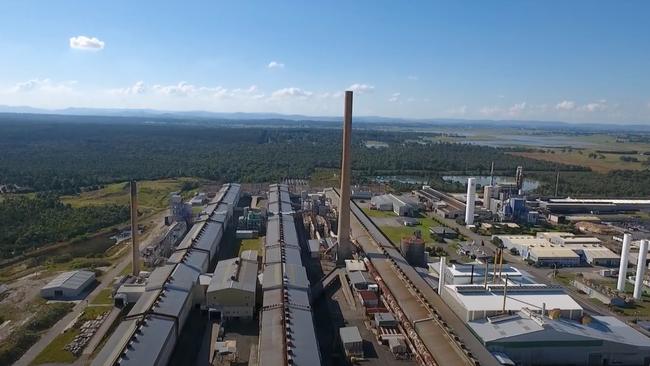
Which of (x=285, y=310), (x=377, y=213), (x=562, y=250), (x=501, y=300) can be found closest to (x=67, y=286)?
(x=285, y=310)

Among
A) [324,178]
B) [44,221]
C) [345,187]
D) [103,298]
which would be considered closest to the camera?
[103,298]

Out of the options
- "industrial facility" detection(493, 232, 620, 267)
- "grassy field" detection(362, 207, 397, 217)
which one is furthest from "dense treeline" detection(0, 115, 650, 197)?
"industrial facility" detection(493, 232, 620, 267)

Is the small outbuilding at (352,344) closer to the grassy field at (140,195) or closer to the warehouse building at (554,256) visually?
the warehouse building at (554,256)

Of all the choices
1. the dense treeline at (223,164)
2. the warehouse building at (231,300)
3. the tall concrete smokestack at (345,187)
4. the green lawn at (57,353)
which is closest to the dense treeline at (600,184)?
the dense treeline at (223,164)

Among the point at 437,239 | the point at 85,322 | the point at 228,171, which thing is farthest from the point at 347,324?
the point at 228,171

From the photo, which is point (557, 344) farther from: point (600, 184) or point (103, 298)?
point (600, 184)
